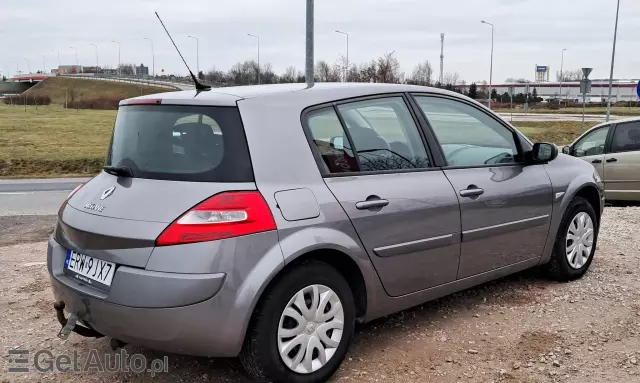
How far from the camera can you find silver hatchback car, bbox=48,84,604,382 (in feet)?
9.66

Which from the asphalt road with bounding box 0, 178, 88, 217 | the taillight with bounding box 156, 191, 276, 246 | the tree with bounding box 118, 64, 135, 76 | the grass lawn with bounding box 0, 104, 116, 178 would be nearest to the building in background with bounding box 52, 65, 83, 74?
the tree with bounding box 118, 64, 135, 76

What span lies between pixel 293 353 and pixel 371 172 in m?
1.15

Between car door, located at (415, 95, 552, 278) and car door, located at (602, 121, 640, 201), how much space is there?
5.81 meters

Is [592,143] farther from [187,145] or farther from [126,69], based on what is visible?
Result: [126,69]

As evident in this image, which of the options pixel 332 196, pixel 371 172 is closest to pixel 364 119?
pixel 371 172

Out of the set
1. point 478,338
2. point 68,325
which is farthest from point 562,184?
point 68,325

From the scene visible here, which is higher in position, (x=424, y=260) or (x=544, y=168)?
(x=544, y=168)

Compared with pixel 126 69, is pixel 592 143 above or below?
below

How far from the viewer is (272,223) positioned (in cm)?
305

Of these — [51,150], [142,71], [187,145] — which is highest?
[142,71]

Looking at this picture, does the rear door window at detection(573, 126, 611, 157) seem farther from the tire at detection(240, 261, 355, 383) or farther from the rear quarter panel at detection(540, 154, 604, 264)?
the tire at detection(240, 261, 355, 383)

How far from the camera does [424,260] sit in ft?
12.5

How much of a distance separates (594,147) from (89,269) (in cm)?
919

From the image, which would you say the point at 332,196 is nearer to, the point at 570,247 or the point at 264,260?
the point at 264,260
